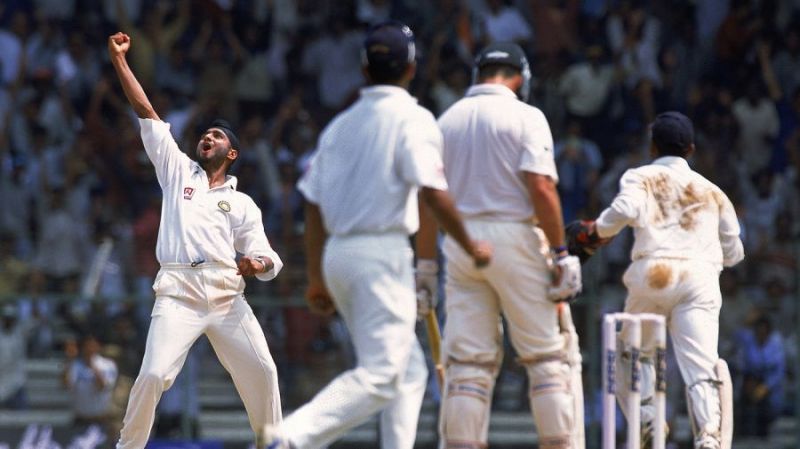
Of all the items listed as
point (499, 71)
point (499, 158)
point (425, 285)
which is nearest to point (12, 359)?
point (425, 285)

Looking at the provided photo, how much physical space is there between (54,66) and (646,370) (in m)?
9.33

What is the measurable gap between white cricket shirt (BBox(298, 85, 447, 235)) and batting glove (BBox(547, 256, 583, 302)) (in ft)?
2.59

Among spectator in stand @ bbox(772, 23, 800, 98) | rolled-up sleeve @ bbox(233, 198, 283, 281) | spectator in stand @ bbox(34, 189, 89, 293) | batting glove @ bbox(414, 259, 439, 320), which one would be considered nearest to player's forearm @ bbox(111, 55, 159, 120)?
rolled-up sleeve @ bbox(233, 198, 283, 281)

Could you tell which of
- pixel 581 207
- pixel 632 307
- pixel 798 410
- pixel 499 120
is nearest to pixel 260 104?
pixel 581 207

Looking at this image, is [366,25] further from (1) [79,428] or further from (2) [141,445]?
(2) [141,445]

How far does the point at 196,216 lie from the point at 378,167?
212 centimetres

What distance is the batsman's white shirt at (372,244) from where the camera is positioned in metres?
7.43

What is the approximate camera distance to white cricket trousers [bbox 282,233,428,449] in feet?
24.4

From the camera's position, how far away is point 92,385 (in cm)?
1392

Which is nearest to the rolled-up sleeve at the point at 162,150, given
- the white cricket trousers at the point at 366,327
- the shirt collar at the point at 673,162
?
the white cricket trousers at the point at 366,327

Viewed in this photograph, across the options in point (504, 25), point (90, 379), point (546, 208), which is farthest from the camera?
point (504, 25)

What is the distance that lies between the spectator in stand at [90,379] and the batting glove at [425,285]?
6177 millimetres

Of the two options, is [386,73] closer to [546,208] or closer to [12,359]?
[546,208]

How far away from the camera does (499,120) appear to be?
8062 millimetres
